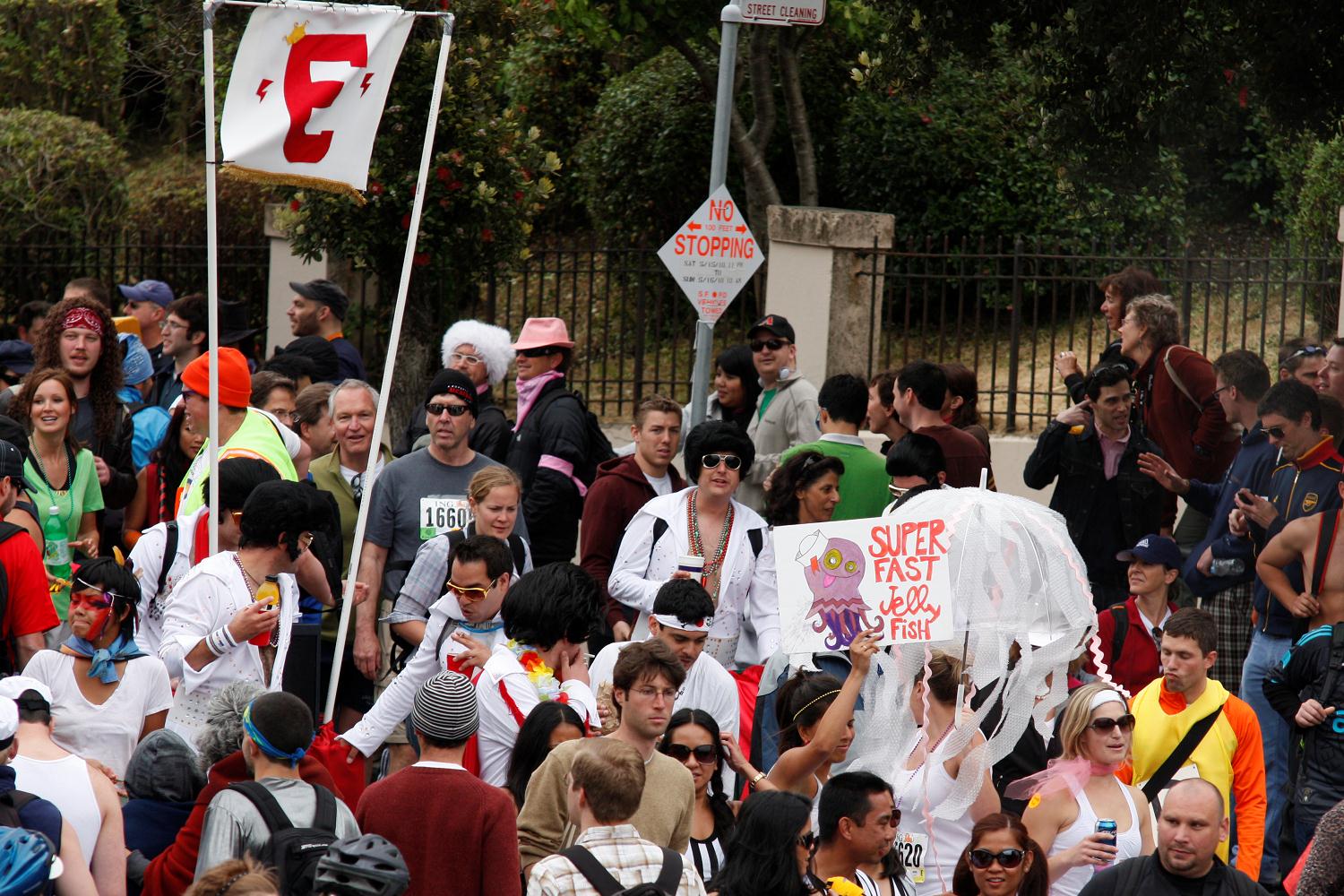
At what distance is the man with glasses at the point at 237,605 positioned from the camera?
20.6 feet

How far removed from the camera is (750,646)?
7.80 m

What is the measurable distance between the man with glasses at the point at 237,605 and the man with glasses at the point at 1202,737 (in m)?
3.39

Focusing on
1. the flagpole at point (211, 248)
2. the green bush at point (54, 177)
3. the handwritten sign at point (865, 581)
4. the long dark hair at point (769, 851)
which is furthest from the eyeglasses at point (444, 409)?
the green bush at point (54, 177)

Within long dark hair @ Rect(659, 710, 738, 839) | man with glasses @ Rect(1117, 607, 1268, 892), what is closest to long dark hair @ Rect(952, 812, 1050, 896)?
long dark hair @ Rect(659, 710, 738, 839)

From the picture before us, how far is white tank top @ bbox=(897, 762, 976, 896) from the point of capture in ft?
20.3

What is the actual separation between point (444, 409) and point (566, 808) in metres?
2.84

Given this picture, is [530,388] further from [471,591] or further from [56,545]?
[471,591]

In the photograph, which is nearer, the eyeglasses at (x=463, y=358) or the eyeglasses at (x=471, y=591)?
the eyeglasses at (x=471, y=591)

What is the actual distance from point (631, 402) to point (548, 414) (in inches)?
218

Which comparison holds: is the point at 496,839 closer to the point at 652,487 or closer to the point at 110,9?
the point at 652,487

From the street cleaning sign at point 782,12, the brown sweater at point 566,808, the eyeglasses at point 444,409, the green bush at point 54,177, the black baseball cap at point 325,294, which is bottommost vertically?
the brown sweater at point 566,808

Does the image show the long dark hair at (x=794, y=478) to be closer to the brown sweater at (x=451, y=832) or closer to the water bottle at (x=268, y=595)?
the water bottle at (x=268, y=595)

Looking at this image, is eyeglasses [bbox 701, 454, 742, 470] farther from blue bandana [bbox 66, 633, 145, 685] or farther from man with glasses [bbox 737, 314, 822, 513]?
blue bandana [bbox 66, 633, 145, 685]

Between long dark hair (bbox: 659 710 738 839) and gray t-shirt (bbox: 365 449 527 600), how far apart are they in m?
2.13
